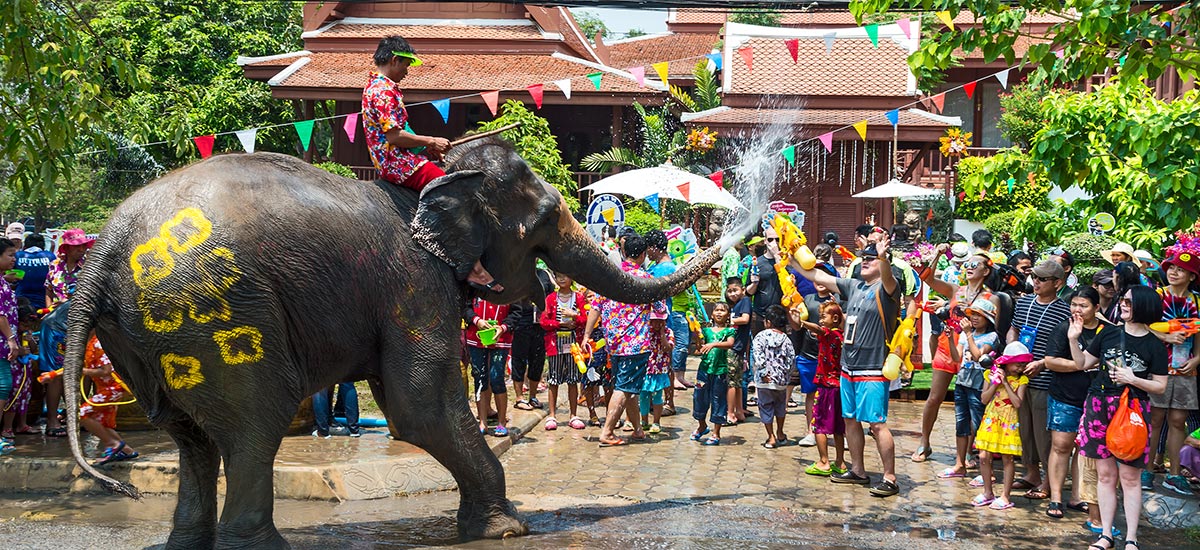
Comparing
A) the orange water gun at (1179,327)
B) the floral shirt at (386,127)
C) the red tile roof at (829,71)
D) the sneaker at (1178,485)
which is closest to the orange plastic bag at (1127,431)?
the orange water gun at (1179,327)

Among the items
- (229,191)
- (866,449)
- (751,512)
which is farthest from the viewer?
(866,449)

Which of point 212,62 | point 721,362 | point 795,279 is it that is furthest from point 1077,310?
point 212,62

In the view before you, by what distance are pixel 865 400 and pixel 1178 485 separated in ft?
7.19

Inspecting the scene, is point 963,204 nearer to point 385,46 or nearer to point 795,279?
point 795,279

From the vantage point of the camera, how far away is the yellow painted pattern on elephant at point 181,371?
5.57 m

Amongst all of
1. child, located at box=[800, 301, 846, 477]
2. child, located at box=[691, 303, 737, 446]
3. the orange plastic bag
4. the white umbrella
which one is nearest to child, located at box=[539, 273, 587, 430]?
child, located at box=[691, 303, 737, 446]

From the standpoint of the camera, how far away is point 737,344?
36.1ft

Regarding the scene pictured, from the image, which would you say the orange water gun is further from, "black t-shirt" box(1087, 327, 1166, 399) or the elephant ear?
the elephant ear

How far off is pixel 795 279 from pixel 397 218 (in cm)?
639

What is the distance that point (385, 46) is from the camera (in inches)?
267

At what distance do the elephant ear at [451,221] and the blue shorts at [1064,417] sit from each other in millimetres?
3881

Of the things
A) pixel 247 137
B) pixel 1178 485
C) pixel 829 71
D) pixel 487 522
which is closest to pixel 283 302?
pixel 487 522

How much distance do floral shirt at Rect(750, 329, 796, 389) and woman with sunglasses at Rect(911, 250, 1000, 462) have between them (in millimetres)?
1198

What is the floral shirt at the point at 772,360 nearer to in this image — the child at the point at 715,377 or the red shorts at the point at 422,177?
the child at the point at 715,377
